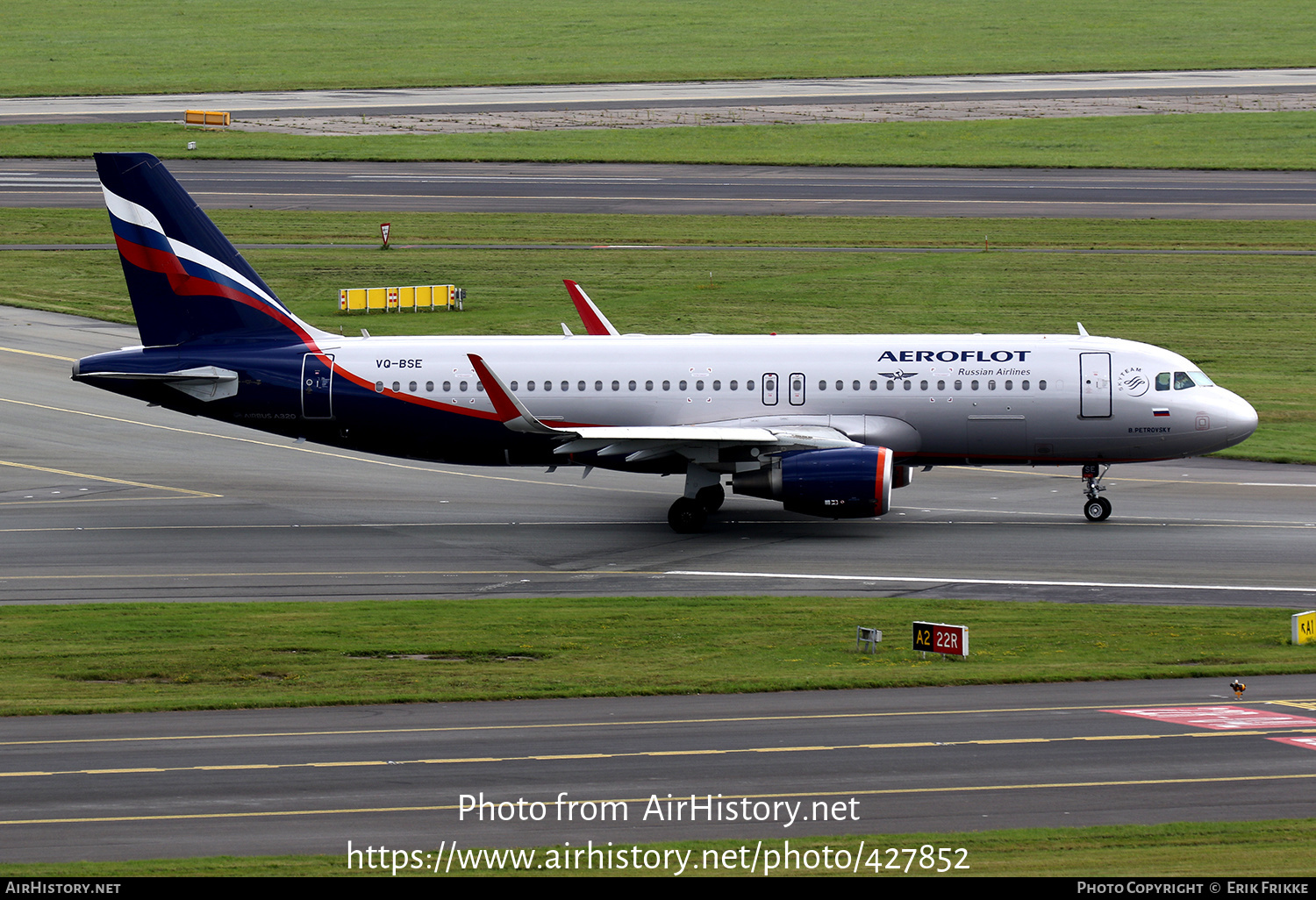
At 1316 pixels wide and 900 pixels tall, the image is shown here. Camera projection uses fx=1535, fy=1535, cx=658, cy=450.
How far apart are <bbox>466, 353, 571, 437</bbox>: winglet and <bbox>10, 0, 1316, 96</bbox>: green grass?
8738 cm

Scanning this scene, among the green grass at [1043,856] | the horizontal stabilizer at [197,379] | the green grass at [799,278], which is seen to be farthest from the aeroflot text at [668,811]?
the green grass at [799,278]

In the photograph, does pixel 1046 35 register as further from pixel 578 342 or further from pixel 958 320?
pixel 578 342

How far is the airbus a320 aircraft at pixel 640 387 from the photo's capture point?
40156 mm

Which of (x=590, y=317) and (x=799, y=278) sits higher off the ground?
(x=799, y=278)

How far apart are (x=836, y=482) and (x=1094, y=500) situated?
799cm

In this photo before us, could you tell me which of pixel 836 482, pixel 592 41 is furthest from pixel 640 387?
pixel 592 41

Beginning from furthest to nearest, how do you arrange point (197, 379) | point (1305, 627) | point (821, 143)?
point (821, 143)
point (197, 379)
point (1305, 627)

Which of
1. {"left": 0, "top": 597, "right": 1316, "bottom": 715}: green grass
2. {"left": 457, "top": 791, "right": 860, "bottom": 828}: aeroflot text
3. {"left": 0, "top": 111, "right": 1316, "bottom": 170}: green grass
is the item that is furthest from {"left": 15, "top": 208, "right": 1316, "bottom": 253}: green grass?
{"left": 457, "top": 791, "right": 860, "bottom": 828}: aeroflot text

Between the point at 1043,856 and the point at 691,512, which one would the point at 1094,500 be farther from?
the point at 1043,856

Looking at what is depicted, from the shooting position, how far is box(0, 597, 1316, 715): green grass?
2706 centimetres

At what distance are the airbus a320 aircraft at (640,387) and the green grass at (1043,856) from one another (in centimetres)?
2017

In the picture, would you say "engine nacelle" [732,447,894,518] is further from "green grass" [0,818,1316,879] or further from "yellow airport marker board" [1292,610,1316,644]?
"green grass" [0,818,1316,879]

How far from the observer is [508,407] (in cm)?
3841

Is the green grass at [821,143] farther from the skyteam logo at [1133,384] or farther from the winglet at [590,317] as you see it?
the skyteam logo at [1133,384]
